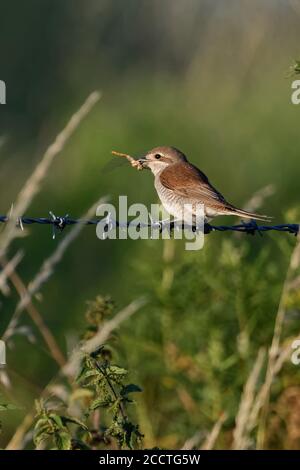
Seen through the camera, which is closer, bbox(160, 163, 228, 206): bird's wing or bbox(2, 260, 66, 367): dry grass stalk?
bbox(2, 260, 66, 367): dry grass stalk

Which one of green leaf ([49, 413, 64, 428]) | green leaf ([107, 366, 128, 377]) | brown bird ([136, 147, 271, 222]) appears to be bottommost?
green leaf ([49, 413, 64, 428])

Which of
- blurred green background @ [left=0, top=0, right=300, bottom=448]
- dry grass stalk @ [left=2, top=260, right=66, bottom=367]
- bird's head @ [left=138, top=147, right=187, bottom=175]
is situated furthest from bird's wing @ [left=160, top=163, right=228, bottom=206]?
dry grass stalk @ [left=2, top=260, right=66, bottom=367]

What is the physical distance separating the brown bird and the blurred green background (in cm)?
34

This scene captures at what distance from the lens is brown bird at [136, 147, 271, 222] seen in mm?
7211

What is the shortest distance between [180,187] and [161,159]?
0.64 m

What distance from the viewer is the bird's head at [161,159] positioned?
26.7 feet

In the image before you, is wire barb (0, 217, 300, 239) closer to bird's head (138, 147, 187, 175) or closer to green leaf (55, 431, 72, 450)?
green leaf (55, 431, 72, 450)

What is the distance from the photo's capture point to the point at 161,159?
8.18 metres

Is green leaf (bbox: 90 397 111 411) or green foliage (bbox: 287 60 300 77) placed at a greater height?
green foliage (bbox: 287 60 300 77)

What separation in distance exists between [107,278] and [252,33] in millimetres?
4064

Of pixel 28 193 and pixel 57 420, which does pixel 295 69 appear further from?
pixel 57 420

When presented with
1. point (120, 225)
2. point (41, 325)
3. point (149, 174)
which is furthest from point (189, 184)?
point (149, 174)

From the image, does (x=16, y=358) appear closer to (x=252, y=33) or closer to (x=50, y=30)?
(x=252, y=33)
